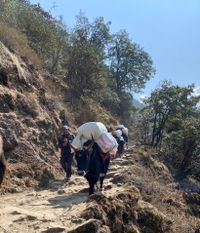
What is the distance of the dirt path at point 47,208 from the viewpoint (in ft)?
25.6

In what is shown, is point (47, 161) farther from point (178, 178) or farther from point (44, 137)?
point (178, 178)

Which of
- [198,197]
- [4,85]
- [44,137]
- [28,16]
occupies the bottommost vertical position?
[198,197]

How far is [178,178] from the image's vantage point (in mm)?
22094

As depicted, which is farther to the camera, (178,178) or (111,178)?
(178,178)

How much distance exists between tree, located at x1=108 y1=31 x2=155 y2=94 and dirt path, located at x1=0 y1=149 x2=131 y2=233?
1214 inches

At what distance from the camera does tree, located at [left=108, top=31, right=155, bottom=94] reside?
42.9 meters

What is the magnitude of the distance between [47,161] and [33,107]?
7.65ft

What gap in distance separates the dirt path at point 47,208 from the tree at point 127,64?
101 feet

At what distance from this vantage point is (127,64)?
4341cm

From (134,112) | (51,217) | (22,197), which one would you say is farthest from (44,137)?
(134,112)

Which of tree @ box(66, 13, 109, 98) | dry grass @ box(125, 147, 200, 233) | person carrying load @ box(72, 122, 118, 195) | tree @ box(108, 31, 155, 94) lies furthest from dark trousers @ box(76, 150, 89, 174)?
tree @ box(108, 31, 155, 94)

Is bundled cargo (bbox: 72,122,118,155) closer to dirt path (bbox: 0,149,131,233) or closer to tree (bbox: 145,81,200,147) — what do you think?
dirt path (bbox: 0,149,131,233)

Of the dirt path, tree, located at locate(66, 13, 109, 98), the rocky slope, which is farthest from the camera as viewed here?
tree, located at locate(66, 13, 109, 98)

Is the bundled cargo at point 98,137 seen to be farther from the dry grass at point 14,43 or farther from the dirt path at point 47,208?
the dry grass at point 14,43
